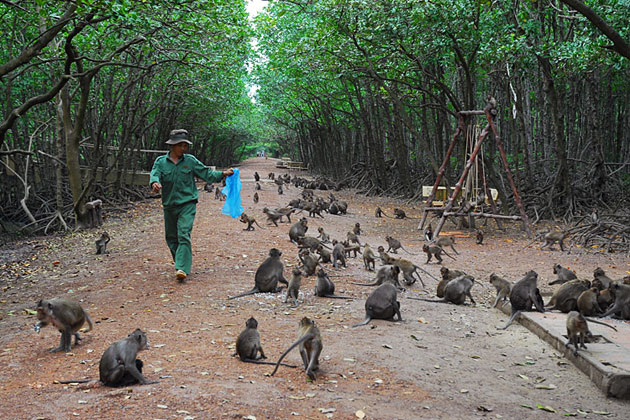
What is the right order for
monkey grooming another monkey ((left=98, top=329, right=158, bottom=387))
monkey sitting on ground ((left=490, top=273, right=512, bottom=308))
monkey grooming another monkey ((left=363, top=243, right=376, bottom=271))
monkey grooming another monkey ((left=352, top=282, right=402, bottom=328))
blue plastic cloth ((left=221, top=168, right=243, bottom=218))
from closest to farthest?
1. monkey grooming another monkey ((left=98, top=329, right=158, bottom=387))
2. monkey grooming another monkey ((left=352, top=282, right=402, bottom=328))
3. monkey sitting on ground ((left=490, top=273, right=512, bottom=308))
4. blue plastic cloth ((left=221, top=168, right=243, bottom=218))
5. monkey grooming another monkey ((left=363, top=243, right=376, bottom=271))

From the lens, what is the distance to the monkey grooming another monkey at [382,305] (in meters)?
6.66

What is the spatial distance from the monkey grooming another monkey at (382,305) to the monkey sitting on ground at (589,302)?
2371 mm

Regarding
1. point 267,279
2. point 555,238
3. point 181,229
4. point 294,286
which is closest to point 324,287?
point 294,286

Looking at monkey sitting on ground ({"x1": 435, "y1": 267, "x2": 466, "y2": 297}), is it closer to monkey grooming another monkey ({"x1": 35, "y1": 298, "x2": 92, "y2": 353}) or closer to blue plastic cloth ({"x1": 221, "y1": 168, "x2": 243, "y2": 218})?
blue plastic cloth ({"x1": 221, "y1": 168, "x2": 243, "y2": 218})

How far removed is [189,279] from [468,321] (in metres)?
4.18

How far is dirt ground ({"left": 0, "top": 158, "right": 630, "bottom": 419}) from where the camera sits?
4227mm

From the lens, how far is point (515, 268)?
35.8 feet

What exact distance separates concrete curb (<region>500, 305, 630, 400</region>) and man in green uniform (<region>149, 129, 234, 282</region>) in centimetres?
480

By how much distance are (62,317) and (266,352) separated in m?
2.00

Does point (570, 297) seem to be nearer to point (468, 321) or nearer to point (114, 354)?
point (468, 321)

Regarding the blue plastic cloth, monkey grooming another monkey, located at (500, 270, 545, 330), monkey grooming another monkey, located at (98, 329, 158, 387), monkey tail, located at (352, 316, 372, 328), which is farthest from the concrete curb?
the blue plastic cloth

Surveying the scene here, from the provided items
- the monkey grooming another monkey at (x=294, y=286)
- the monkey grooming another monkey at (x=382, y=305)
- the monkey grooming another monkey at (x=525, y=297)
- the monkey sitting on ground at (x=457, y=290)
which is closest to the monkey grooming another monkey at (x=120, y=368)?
the monkey grooming another monkey at (x=382, y=305)

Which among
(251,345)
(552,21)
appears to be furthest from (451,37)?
Answer: (251,345)

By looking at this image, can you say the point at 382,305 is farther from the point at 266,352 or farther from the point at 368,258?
the point at 368,258
